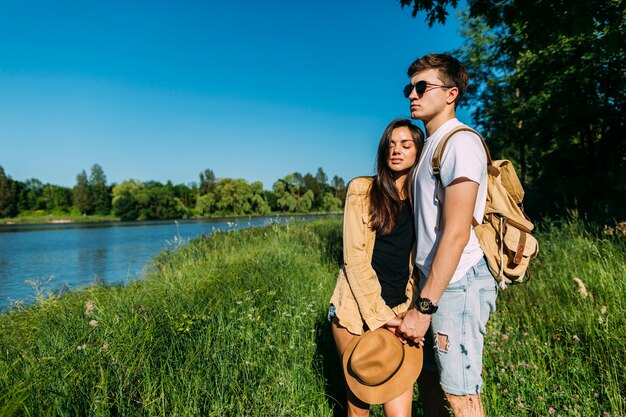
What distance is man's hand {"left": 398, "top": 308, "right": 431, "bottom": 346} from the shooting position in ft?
5.91

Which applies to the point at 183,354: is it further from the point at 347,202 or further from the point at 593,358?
the point at 593,358

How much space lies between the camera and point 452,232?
1649 mm

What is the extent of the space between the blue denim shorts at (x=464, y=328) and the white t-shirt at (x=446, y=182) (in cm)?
6

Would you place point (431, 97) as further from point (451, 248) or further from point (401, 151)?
point (451, 248)

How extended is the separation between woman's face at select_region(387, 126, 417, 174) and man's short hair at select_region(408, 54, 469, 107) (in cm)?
31

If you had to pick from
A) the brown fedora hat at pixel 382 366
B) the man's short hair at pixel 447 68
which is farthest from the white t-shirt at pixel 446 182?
the brown fedora hat at pixel 382 366

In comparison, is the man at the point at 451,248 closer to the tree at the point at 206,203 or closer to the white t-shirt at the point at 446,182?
the white t-shirt at the point at 446,182

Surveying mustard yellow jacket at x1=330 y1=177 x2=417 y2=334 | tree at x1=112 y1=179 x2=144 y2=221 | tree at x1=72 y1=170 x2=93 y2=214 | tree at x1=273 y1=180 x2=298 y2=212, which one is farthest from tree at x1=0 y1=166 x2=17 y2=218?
mustard yellow jacket at x1=330 y1=177 x2=417 y2=334

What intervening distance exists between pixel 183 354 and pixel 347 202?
1821 mm

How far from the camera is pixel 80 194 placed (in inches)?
3169

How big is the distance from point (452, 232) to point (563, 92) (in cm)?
1237

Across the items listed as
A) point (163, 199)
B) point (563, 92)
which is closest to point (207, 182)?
point (163, 199)

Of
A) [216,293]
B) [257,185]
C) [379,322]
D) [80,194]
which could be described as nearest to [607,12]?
[379,322]

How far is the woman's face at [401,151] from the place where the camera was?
2.09 meters
